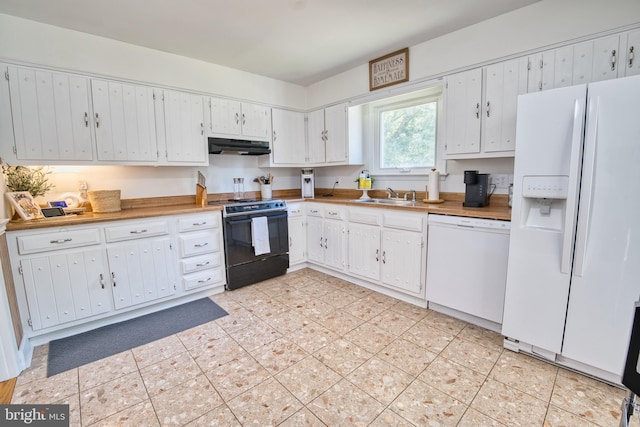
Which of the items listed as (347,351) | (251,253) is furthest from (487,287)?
(251,253)

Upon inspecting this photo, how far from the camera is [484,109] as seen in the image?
8.29ft

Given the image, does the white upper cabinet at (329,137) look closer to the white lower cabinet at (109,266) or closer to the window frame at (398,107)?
the window frame at (398,107)

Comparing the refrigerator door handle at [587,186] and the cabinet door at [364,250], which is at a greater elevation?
the refrigerator door handle at [587,186]

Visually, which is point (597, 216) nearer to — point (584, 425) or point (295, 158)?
point (584, 425)

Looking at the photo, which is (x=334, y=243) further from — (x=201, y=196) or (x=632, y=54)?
(x=632, y=54)

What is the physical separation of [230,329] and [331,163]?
2395 millimetres

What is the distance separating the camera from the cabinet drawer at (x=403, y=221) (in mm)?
2703

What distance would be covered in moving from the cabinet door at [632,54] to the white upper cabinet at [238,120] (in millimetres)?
3334

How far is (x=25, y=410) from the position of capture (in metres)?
1.62

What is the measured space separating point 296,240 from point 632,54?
339 centimetres

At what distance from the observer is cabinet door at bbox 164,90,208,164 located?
307cm

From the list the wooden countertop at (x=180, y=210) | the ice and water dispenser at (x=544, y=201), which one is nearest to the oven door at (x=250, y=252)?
the wooden countertop at (x=180, y=210)

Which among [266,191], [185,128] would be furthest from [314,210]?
[185,128]

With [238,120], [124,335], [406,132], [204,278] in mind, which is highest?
[238,120]
